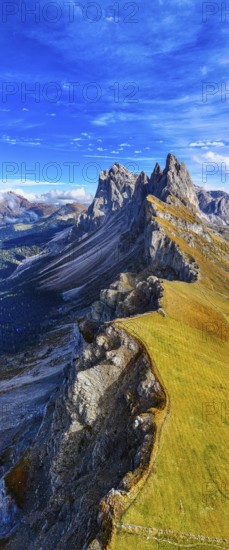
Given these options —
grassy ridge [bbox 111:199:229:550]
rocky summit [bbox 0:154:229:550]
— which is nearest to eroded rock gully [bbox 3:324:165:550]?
rocky summit [bbox 0:154:229:550]

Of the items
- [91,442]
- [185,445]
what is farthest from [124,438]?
[185,445]

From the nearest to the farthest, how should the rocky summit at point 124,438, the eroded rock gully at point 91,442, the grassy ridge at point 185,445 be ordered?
the grassy ridge at point 185,445, the rocky summit at point 124,438, the eroded rock gully at point 91,442

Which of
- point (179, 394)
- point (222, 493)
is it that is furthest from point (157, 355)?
point (222, 493)

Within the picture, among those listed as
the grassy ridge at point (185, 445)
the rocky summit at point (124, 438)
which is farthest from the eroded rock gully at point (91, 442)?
the grassy ridge at point (185, 445)

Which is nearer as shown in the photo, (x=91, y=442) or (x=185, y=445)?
(x=185, y=445)

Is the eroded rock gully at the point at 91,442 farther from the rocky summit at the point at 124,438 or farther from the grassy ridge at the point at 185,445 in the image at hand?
the grassy ridge at the point at 185,445

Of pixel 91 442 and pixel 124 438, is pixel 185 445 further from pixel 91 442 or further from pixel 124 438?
pixel 91 442
